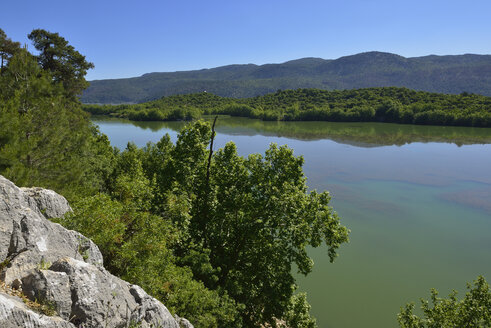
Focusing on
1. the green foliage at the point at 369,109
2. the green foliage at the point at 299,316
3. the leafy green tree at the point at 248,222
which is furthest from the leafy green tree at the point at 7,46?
the green foliage at the point at 369,109

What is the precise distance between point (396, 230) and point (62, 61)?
33.9 meters

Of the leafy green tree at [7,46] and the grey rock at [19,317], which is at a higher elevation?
the leafy green tree at [7,46]

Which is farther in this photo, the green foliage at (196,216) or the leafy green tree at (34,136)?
the leafy green tree at (34,136)

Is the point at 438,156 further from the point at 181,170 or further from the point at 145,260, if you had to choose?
the point at 145,260

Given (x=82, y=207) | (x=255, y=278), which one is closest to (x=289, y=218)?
(x=255, y=278)

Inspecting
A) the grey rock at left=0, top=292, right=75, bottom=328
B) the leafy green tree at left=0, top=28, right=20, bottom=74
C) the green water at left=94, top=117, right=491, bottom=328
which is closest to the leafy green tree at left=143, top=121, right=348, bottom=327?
the green water at left=94, top=117, right=491, bottom=328

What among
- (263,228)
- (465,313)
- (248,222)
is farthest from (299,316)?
(465,313)

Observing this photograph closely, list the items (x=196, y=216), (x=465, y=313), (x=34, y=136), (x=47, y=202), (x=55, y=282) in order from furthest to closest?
(x=196, y=216) → (x=34, y=136) → (x=465, y=313) → (x=47, y=202) → (x=55, y=282)

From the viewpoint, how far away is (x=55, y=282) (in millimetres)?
5926

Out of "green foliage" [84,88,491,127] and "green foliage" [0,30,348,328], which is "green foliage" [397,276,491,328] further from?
"green foliage" [84,88,491,127]

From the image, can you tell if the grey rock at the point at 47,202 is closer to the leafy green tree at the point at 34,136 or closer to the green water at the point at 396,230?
the leafy green tree at the point at 34,136

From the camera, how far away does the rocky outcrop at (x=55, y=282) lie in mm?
5655

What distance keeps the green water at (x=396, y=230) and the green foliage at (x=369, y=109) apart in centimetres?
5707

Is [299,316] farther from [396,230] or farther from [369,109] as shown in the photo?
[369,109]
